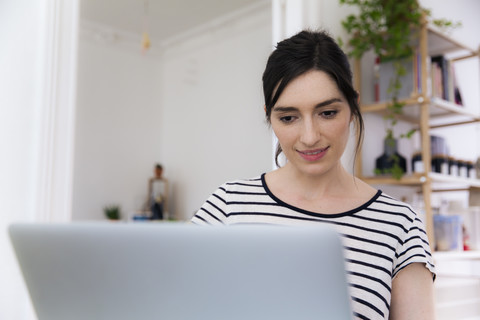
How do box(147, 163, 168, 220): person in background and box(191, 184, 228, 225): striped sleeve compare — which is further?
box(147, 163, 168, 220): person in background

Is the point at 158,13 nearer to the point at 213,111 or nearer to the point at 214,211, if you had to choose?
the point at 213,111

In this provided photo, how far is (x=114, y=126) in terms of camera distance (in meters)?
5.73

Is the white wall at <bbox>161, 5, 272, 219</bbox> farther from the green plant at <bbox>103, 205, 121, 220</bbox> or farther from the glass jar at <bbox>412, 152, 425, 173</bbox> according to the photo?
the glass jar at <bbox>412, 152, 425, 173</bbox>

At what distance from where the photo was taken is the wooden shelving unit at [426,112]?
7.79ft

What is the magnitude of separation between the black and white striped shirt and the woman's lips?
110 millimetres

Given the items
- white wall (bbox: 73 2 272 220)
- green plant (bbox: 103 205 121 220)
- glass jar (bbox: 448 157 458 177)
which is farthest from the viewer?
green plant (bbox: 103 205 121 220)

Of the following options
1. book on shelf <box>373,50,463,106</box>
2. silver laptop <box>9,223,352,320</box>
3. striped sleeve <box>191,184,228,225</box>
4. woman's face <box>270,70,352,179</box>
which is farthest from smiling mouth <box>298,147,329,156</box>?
book on shelf <box>373,50,463,106</box>

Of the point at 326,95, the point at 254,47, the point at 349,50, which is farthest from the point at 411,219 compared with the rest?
the point at 254,47

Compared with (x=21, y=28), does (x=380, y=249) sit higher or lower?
lower

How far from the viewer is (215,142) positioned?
5457mm

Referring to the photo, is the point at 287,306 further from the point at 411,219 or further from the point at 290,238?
the point at 411,219

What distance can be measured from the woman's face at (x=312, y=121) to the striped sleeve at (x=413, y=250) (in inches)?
7.7

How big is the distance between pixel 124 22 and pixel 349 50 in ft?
11.6

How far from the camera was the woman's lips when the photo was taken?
37.7 inches
